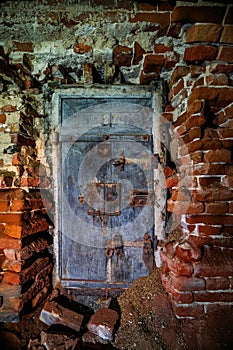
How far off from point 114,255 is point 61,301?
0.62m

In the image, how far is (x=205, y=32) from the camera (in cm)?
118

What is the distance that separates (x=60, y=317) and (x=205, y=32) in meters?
2.21

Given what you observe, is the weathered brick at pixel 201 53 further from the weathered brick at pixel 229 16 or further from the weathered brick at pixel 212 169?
the weathered brick at pixel 212 169

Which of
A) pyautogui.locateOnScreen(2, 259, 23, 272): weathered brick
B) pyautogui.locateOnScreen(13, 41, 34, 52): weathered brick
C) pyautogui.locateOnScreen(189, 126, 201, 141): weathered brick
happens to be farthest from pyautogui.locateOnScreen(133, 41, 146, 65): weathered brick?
pyautogui.locateOnScreen(2, 259, 23, 272): weathered brick

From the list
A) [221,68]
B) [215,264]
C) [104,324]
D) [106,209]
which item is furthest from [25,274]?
[221,68]

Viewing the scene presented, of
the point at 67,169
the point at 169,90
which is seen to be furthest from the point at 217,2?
the point at 67,169

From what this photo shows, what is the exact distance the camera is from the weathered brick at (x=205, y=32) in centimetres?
117

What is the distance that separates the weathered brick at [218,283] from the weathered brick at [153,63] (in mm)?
1609

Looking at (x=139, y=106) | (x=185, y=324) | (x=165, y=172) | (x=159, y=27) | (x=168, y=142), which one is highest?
(x=159, y=27)

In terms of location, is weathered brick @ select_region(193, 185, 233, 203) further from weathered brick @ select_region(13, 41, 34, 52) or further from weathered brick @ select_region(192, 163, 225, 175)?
weathered brick @ select_region(13, 41, 34, 52)

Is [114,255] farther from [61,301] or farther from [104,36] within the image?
[104,36]

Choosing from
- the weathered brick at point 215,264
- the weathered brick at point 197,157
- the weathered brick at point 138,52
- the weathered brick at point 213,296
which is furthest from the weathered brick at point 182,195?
the weathered brick at point 138,52

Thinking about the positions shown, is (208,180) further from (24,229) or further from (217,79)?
(24,229)

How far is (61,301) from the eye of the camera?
5.41 ft
